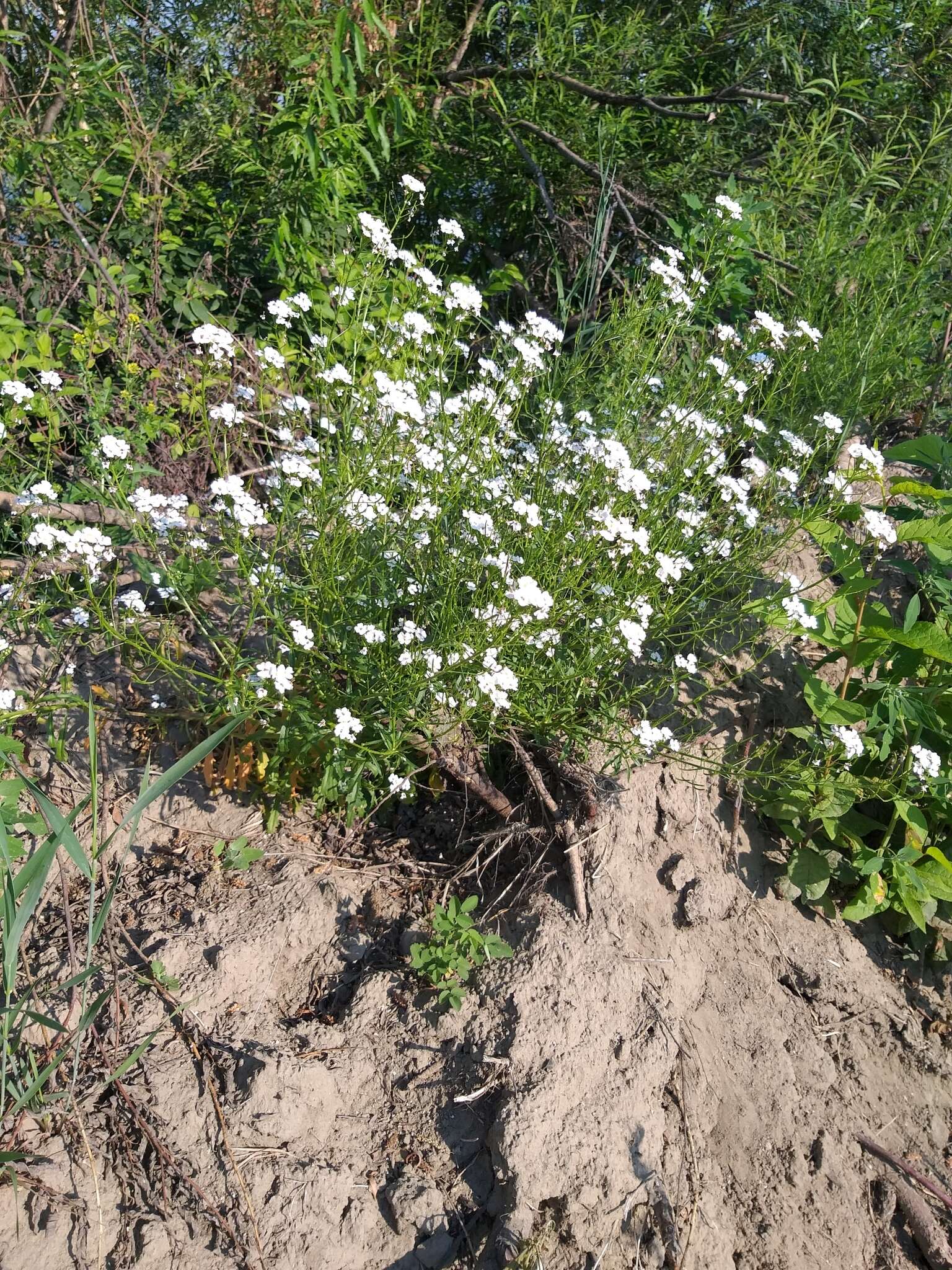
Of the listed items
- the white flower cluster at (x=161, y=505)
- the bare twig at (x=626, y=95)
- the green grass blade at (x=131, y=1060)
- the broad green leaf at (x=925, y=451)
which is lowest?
the green grass blade at (x=131, y=1060)

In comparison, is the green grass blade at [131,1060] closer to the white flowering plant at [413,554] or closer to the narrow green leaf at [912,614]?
the white flowering plant at [413,554]

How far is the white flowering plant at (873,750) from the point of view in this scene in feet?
9.21

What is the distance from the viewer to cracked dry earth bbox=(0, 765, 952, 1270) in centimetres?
214

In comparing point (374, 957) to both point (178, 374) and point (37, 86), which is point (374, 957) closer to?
point (178, 374)

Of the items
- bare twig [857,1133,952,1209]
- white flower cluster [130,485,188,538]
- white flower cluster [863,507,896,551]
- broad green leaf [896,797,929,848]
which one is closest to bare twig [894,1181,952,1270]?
bare twig [857,1133,952,1209]

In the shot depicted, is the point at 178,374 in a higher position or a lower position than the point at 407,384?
lower

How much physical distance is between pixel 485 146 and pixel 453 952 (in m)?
4.06

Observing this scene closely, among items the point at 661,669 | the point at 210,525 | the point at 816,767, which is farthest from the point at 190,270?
the point at 816,767

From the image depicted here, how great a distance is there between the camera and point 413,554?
108 inches


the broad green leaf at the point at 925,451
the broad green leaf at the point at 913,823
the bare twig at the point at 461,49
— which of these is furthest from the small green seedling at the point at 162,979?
the bare twig at the point at 461,49

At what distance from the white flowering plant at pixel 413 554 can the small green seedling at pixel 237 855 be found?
0.18 metres

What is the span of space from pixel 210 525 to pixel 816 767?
215cm

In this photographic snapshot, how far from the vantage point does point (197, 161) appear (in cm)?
444

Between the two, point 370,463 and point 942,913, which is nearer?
point 370,463
